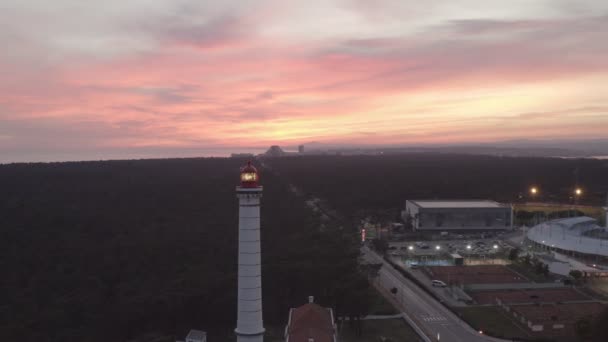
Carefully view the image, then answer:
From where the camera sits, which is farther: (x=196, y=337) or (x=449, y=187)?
(x=449, y=187)

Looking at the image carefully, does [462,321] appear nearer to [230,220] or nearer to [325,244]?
[325,244]

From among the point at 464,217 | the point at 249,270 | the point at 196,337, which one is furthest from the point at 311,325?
the point at 464,217

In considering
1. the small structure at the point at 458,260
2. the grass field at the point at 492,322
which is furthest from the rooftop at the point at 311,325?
the small structure at the point at 458,260

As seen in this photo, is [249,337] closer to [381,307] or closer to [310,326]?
[310,326]

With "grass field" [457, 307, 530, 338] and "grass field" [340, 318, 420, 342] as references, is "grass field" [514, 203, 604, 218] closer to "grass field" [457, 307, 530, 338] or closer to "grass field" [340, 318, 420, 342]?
"grass field" [457, 307, 530, 338]

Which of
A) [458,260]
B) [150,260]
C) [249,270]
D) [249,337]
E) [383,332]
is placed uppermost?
[249,270]

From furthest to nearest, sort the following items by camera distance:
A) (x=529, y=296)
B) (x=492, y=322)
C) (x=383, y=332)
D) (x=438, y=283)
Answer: (x=438, y=283)
(x=529, y=296)
(x=492, y=322)
(x=383, y=332)

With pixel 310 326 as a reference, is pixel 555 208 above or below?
below
